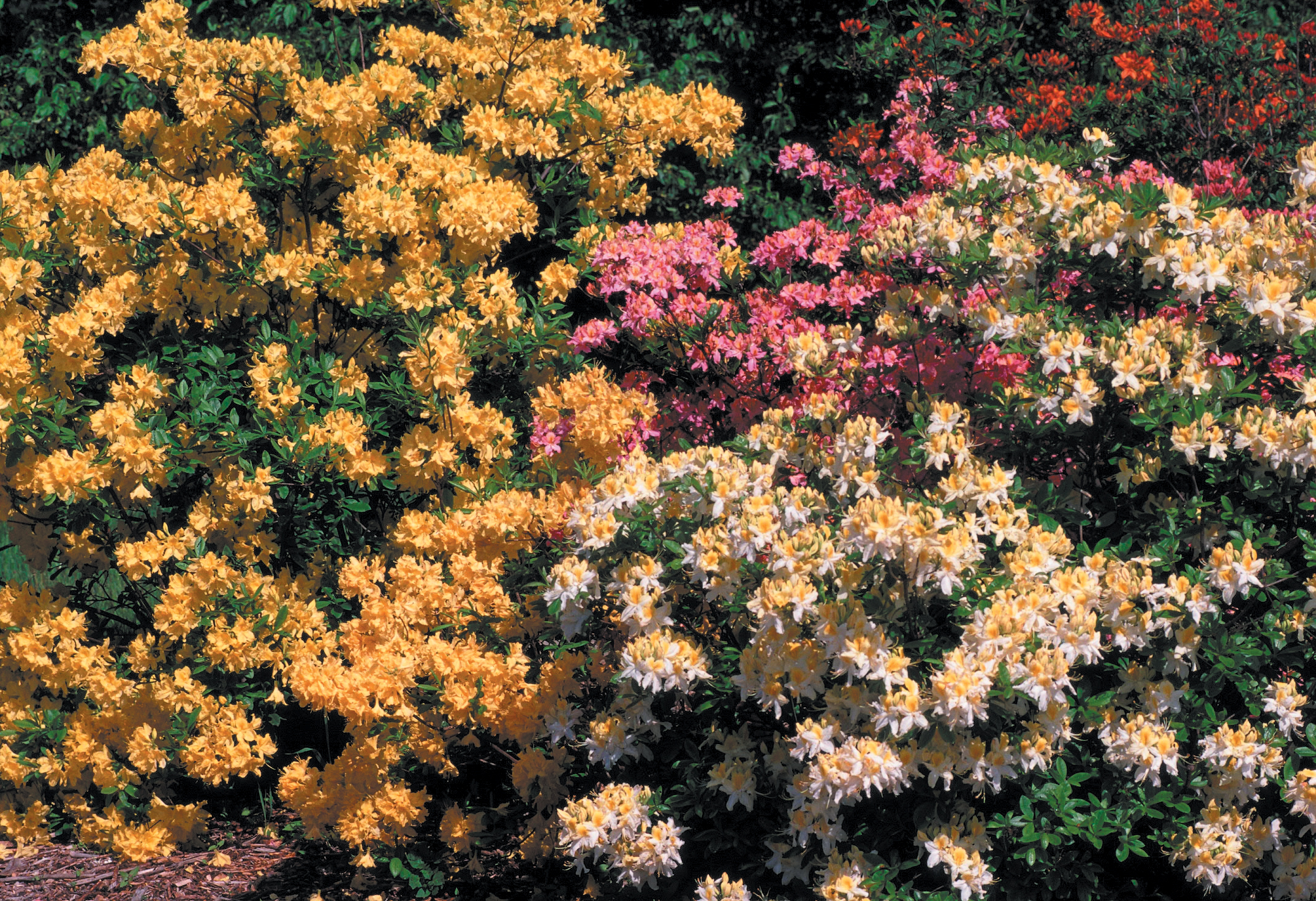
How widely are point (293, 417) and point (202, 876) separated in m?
1.62

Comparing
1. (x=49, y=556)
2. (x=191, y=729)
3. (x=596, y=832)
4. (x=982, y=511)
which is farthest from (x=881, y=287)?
(x=49, y=556)

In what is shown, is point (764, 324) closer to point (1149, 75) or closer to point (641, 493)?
point (641, 493)

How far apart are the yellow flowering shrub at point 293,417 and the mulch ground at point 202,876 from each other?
95 millimetres

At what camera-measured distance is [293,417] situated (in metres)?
4.16

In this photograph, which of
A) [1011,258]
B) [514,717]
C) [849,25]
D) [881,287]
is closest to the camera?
[1011,258]

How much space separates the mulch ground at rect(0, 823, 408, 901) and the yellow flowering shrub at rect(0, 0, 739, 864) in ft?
0.31

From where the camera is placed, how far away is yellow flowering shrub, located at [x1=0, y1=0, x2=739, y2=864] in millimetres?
3816

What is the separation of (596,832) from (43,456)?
2.46m

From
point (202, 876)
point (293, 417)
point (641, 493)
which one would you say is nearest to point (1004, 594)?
point (641, 493)

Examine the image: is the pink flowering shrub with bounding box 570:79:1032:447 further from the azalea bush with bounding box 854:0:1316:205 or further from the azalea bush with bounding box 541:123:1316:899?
the azalea bush with bounding box 854:0:1316:205

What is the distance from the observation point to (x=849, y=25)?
19.9 feet

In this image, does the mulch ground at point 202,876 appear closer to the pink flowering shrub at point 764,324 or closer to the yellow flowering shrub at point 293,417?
the yellow flowering shrub at point 293,417

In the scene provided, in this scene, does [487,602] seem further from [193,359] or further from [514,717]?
[193,359]

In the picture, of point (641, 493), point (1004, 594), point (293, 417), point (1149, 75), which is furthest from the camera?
point (1149, 75)
